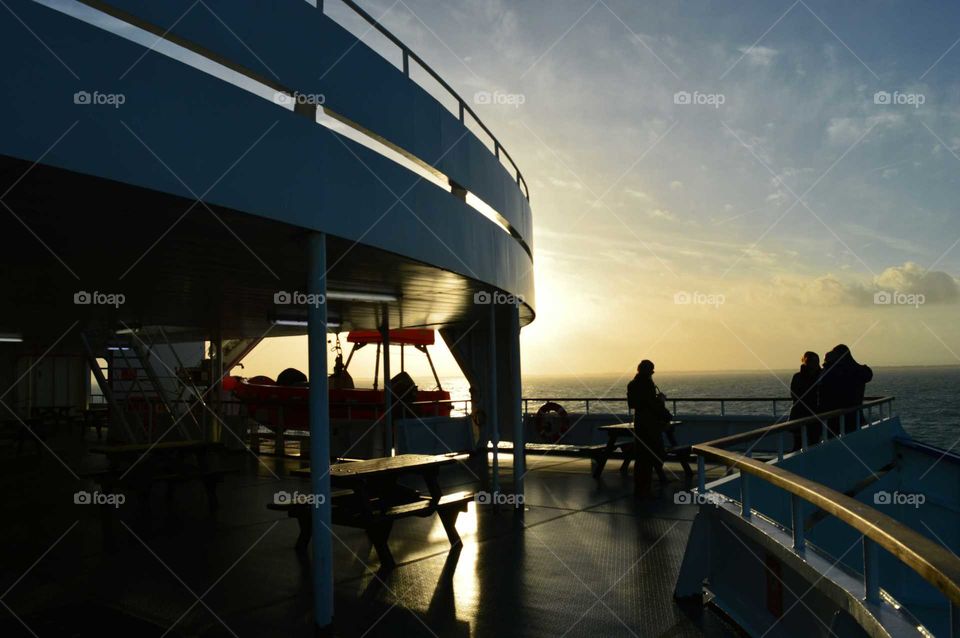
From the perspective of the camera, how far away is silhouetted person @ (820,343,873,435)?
11188 mm

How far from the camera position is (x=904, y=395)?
100 metres

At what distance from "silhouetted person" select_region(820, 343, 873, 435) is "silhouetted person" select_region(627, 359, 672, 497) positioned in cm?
287

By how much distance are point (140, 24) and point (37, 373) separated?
84.1 ft

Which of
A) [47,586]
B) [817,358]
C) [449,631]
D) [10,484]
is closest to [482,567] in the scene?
[449,631]

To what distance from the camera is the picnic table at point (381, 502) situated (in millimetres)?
6430

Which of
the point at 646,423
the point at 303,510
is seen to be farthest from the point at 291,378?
the point at 303,510

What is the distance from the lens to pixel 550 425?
16812mm

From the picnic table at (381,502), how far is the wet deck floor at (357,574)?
0.30 metres

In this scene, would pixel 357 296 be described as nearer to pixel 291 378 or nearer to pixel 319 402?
pixel 319 402

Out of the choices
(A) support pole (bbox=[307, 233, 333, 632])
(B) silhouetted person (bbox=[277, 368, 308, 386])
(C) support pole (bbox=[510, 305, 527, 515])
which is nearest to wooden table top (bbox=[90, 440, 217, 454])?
(C) support pole (bbox=[510, 305, 527, 515])

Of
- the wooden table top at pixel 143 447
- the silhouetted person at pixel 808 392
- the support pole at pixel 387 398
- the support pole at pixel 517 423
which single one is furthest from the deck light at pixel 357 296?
the silhouetted person at pixel 808 392

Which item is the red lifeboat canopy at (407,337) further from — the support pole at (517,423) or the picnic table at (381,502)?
the picnic table at (381,502)

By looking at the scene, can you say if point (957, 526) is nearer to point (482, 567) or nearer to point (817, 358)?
point (817, 358)

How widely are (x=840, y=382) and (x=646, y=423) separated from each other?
344cm
